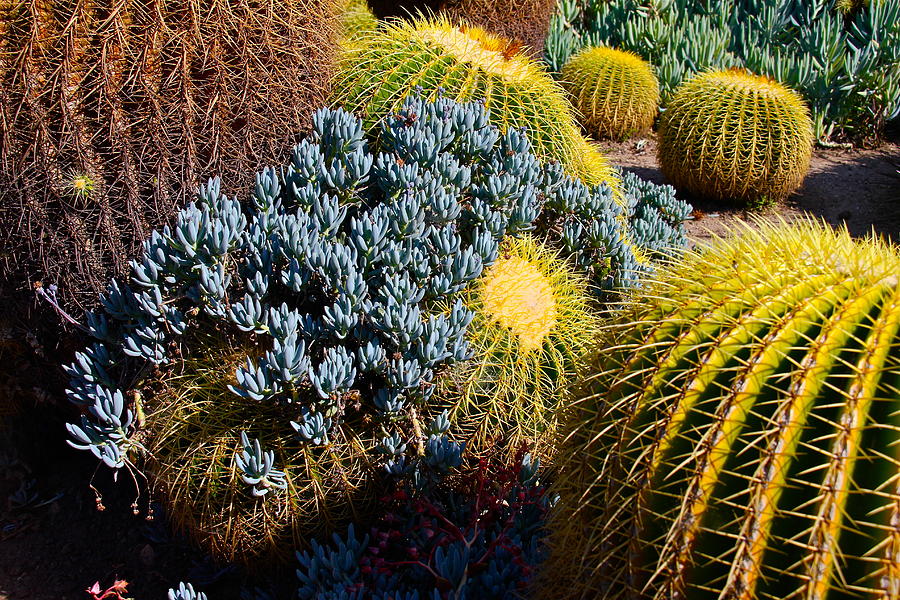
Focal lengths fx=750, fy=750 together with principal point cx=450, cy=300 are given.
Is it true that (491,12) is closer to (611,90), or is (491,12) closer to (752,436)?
(611,90)

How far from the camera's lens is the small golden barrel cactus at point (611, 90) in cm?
730

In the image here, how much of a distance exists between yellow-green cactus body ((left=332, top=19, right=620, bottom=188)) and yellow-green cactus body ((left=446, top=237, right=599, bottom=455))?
0.80m

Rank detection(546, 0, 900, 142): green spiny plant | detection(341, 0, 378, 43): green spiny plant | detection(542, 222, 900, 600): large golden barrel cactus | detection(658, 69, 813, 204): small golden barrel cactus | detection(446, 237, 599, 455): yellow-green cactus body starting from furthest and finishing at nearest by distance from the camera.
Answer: detection(546, 0, 900, 142): green spiny plant
detection(658, 69, 813, 204): small golden barrel cactus
detection(341, 0, 378, 43): green spiny plant
detection(446, 237, 599, 455): yellow-green cactus body
detection(542, 222, 900, 600): large golden barrel cactus

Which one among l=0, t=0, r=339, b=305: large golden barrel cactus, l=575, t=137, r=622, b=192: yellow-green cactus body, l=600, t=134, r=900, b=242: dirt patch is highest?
l=0, t=0, r=339, b=305: large golden barrel cactus

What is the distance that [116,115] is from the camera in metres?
2.52

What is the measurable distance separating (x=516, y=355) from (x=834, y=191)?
17.4 feet

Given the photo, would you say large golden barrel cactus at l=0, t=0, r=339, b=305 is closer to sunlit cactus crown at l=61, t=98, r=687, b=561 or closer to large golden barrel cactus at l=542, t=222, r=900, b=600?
sunlit cactus crown at l=61, t=98, r=687, b=561

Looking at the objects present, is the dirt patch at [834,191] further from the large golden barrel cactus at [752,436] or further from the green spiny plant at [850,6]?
the large golden barrel cactus at [752,436]

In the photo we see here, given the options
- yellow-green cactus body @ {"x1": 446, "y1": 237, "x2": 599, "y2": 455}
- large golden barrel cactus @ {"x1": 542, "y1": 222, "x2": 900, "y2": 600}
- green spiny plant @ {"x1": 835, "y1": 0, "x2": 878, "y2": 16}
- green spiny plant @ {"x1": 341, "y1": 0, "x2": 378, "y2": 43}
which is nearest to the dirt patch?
green spiny plant @ {"x1": 835, "y1": 0, "x2": 878, "y2": 16}

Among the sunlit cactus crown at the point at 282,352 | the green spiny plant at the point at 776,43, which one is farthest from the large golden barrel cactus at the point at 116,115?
the green spiny plant at the point at 776,43

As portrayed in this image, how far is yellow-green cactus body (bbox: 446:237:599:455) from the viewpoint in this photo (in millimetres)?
2658

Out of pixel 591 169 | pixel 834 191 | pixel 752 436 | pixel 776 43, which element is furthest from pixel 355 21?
pixel 776 43

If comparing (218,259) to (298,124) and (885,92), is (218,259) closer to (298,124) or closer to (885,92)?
(298,124)

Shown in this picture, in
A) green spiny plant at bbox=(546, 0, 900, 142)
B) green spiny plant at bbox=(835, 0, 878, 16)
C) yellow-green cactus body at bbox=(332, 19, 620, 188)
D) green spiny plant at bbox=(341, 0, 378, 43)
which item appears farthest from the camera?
green spiny plant at bbox=(835, 0, 878, 16)
